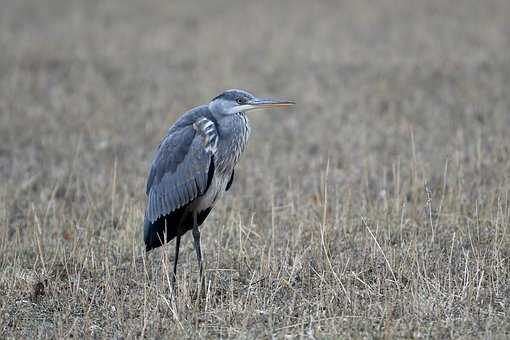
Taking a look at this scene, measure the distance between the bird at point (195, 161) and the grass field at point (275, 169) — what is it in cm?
33

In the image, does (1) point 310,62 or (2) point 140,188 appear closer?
(2) point 140,188

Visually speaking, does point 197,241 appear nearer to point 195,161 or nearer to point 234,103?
point 195,161

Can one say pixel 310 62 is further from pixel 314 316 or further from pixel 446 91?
pixel 314 316

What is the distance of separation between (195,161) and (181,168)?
0.43ft

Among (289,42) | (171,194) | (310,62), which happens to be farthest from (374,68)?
(171,194)

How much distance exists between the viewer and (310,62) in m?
13.7

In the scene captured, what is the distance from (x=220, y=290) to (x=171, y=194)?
85 centimetres

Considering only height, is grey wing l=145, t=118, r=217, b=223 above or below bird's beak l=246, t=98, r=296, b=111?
below

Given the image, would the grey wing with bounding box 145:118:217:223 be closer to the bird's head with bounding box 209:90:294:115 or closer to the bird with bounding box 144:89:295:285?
the bird with bounding box 144:89:295:285

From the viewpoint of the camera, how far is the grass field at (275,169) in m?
4.92

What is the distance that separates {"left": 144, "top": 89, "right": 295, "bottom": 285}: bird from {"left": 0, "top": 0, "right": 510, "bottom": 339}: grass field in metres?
0.33

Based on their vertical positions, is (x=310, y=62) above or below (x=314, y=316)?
above

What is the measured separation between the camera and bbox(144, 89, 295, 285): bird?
5668 millimetres

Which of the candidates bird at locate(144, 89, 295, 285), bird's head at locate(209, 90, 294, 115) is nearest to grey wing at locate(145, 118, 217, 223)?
bird at locate(144, 89, 295, 285)
